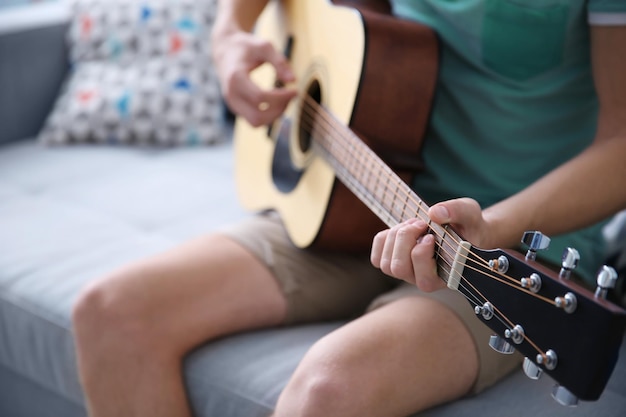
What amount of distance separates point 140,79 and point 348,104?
1.05 meters

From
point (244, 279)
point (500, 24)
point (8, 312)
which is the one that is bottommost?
point (8, 312)

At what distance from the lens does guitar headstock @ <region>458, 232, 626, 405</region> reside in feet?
1.96

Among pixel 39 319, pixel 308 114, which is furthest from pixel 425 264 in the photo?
pixel 39 319

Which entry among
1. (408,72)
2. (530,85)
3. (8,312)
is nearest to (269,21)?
(408,72)

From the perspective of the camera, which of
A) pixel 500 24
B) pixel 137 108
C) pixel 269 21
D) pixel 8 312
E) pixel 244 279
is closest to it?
pixel 500 24

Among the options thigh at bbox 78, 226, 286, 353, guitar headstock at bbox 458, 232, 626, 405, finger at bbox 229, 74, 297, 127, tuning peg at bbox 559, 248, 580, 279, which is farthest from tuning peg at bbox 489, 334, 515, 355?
finger at bbox 229, 74, 297, 127

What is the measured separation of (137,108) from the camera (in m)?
1.94

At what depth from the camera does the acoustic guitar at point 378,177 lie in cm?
62

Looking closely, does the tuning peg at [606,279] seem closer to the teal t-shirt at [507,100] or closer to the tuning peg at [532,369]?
the tuning peg at [532,369]

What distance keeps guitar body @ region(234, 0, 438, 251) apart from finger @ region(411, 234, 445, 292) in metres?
0.29

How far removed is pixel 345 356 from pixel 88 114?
1.29 m

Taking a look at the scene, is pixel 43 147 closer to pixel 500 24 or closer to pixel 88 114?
pixel 88 114

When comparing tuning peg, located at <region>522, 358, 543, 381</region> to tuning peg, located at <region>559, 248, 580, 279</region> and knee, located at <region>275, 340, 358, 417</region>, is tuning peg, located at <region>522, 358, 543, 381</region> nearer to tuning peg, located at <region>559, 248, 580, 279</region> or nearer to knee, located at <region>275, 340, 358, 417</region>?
tuning peg, located at <region>559, 248, 580, 279</region>

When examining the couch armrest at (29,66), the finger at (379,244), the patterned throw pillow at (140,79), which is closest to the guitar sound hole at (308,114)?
the finger at (379,244)
